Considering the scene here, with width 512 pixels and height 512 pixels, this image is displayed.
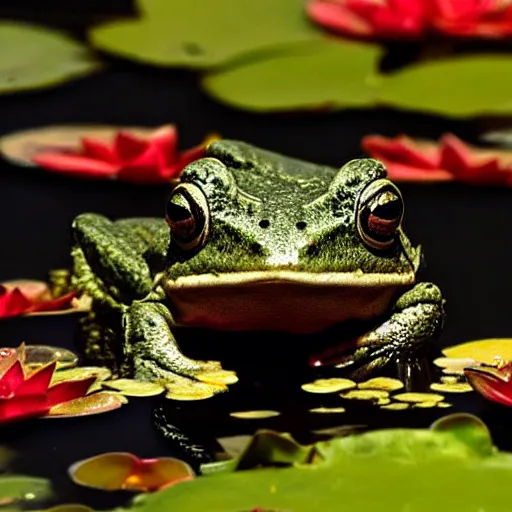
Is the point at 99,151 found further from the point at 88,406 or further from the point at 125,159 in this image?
the point at 88,406

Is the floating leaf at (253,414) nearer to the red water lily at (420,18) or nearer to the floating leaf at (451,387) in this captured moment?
the floating leaf at (451,387)

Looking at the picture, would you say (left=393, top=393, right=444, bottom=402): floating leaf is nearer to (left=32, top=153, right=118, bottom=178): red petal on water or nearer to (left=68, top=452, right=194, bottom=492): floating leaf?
(left=68, top=452, right=194, bottom=492): floating leaf

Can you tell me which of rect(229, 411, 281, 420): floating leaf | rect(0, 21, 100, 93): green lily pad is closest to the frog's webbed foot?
rect(229, 411, 281, 420): floating leaf

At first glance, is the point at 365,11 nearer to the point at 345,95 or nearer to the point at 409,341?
the point at 345,95

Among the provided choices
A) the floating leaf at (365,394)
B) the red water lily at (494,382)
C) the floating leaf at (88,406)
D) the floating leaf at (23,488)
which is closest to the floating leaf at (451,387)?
the red water lily at (494,382)

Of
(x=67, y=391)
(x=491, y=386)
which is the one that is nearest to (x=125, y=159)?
(x=67, y=391)

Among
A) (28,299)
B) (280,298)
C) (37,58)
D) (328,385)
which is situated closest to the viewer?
(280,298)

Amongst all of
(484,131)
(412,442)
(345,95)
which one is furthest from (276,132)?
(412,442)
